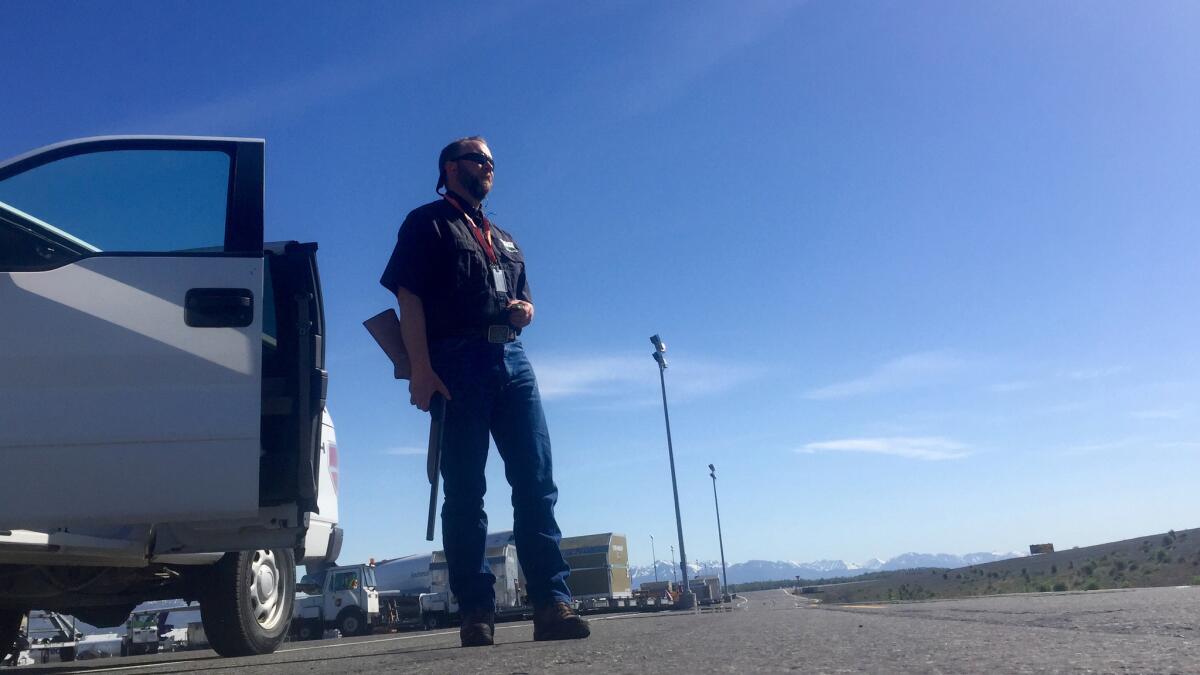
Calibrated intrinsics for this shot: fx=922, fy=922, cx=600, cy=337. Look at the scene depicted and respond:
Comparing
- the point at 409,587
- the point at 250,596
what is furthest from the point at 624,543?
the point at 250,596

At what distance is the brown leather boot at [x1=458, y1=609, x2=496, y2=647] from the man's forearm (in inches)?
36.7

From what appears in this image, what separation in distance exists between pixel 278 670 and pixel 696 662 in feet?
4.96

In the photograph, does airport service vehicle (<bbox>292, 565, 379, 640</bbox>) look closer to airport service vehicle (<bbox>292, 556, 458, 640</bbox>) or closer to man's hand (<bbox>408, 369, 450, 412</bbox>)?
airport service vehicle (<bbox>292, 556, 458, 640</bbox>)

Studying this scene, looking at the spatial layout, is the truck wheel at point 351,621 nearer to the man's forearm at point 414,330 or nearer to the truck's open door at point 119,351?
the man's forearm at point 414,330

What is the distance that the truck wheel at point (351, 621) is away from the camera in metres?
29.6

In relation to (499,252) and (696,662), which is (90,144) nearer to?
(499,252)

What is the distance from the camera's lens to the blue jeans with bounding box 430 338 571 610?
350cm

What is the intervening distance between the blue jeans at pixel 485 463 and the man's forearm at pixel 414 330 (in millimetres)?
98

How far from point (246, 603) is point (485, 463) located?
166 cm

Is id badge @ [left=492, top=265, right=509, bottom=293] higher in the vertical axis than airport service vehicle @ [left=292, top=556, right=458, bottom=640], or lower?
higher

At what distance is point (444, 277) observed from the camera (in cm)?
365

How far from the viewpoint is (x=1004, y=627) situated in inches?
118

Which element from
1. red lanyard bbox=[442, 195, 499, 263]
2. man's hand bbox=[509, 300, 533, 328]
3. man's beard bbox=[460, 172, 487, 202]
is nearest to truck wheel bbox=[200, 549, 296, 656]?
man's hand bbox=[509, 300, 533, 328]

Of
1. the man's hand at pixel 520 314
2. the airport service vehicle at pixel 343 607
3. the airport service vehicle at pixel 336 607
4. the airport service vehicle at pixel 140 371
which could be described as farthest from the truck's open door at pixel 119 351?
the airport service vehicle at pixel 336 607
